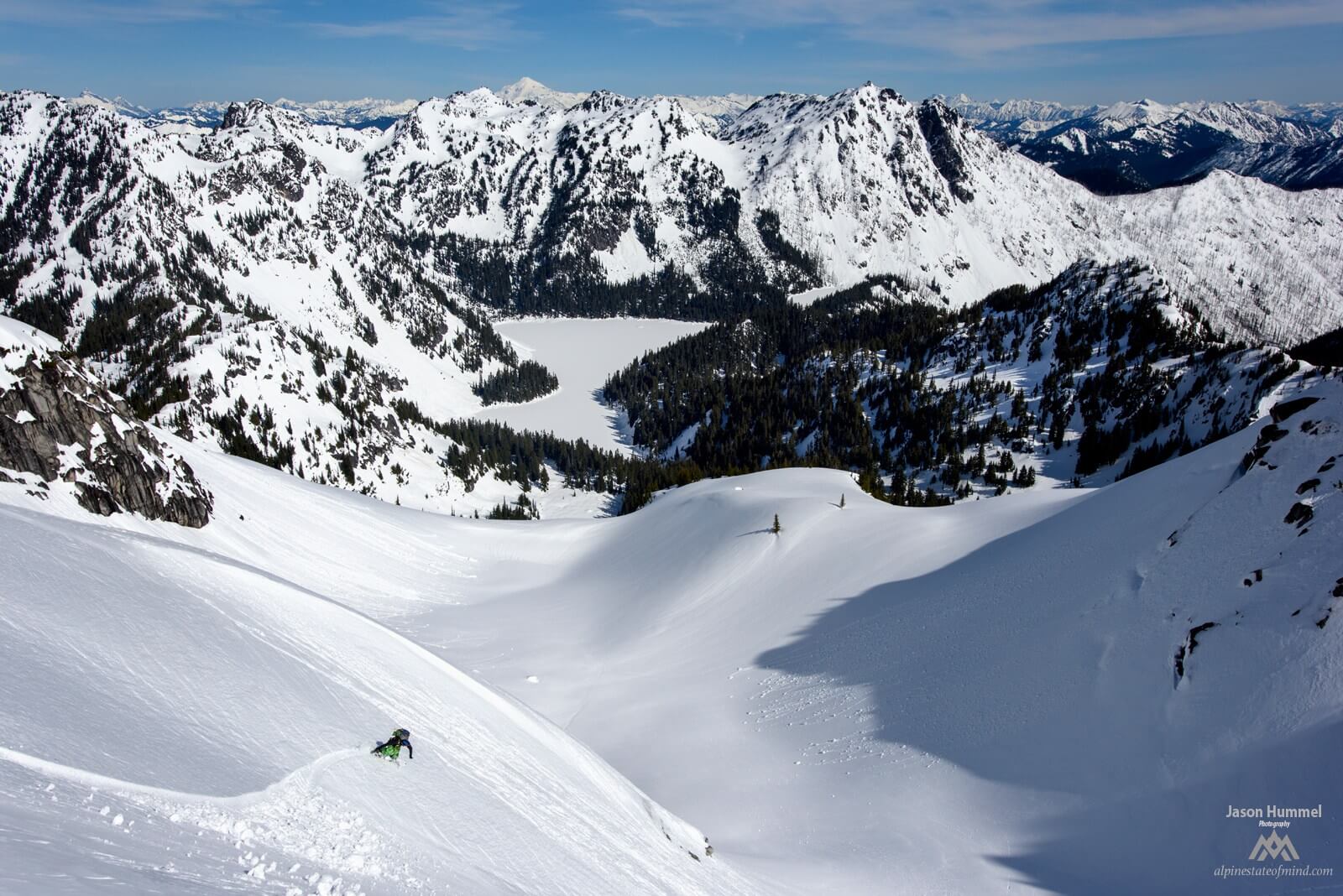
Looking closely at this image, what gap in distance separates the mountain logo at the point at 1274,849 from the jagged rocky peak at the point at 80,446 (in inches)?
2079

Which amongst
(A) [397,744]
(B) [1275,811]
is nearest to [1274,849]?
(B) [1275,811]

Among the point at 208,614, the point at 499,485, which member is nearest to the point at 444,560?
the point at 208,614

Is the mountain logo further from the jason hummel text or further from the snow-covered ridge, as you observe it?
the jason hummel text

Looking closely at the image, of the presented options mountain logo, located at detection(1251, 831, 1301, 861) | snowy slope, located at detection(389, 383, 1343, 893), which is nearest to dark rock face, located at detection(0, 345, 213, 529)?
snowy slope, located at detection(389, 383, 1343, 893)


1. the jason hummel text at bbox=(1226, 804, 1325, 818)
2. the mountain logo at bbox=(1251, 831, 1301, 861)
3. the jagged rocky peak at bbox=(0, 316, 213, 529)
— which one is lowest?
the mountain logo at bbox=(1251, 831, 1301, 861)

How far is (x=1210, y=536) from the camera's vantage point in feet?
90.9

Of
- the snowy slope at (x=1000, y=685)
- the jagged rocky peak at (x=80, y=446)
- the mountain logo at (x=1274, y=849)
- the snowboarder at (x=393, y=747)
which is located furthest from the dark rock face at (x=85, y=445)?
the mountain logo at (x=1274, y=849)

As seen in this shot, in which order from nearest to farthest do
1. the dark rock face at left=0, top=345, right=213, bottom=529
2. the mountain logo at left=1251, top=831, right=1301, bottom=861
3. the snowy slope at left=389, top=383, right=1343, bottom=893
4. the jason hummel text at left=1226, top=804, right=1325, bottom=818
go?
the mountain logo at left=1251, top=831, right=1301, bottom=861, the jason hummel text at left=1226, top=804, right=1325, bottom=818, the snowy slope at left=389, top=383, right=1343, bottom=893, the dark rock face at left=0, top=345, right=213, bottom=529

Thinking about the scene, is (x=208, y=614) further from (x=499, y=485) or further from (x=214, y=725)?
(x=499, y=485)

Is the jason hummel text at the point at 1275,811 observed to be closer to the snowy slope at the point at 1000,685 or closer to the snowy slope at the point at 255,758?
the snowy slope at the point at 1000,685

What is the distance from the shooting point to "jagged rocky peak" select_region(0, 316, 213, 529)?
36231 millimetres

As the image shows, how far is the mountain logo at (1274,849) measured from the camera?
58.2 feet

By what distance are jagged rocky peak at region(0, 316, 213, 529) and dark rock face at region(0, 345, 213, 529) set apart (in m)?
0.04

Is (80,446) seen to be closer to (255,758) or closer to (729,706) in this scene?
(255,758)
